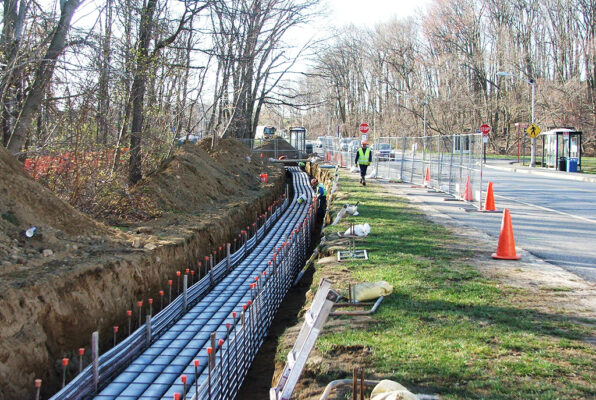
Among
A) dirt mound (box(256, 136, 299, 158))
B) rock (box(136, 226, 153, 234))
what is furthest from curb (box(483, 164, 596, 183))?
rock (box(136, 226, 153, 234))

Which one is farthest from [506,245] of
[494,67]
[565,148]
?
[494,67]

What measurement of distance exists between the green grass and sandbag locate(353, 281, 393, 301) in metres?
0.13

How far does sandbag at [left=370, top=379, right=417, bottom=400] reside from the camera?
394 cm

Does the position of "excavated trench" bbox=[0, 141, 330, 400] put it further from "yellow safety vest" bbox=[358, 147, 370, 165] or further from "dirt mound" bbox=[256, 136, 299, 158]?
"dirt mound" bbox=[256, 136, 299, 158]

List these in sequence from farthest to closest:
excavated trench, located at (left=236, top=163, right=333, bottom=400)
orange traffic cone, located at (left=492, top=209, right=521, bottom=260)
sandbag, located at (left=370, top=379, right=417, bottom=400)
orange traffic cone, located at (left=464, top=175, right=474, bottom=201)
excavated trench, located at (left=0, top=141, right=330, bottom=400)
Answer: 1. orange traffic cone, located at (left=464, top=175, right=474, bottom=201)
2. orange traffic cone, located at (left=492, top=209, right=521, bottom=260)
3. excavated trench, located at (left=236, top=163, right=333, bottom=400)
4. excavated trench, located at (left=0, top=141, right=330, bottom=400)
5. sandbag, located at (left=370, top=379, right=417, bottom=400)

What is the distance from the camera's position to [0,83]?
945cm

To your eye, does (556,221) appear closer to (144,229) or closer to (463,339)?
(463,339)

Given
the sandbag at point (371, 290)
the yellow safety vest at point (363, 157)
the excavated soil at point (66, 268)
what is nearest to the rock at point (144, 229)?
the excavated soil at point (66, 268)

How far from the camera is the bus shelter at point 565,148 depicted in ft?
105

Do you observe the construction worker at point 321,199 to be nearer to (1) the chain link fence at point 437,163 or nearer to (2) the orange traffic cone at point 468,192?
(1) the chain link fence at point 437,163

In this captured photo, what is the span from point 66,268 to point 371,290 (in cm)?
442

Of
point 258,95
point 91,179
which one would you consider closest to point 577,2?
point 258,95

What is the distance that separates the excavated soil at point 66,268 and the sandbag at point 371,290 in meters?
3.87

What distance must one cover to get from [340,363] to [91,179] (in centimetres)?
909
